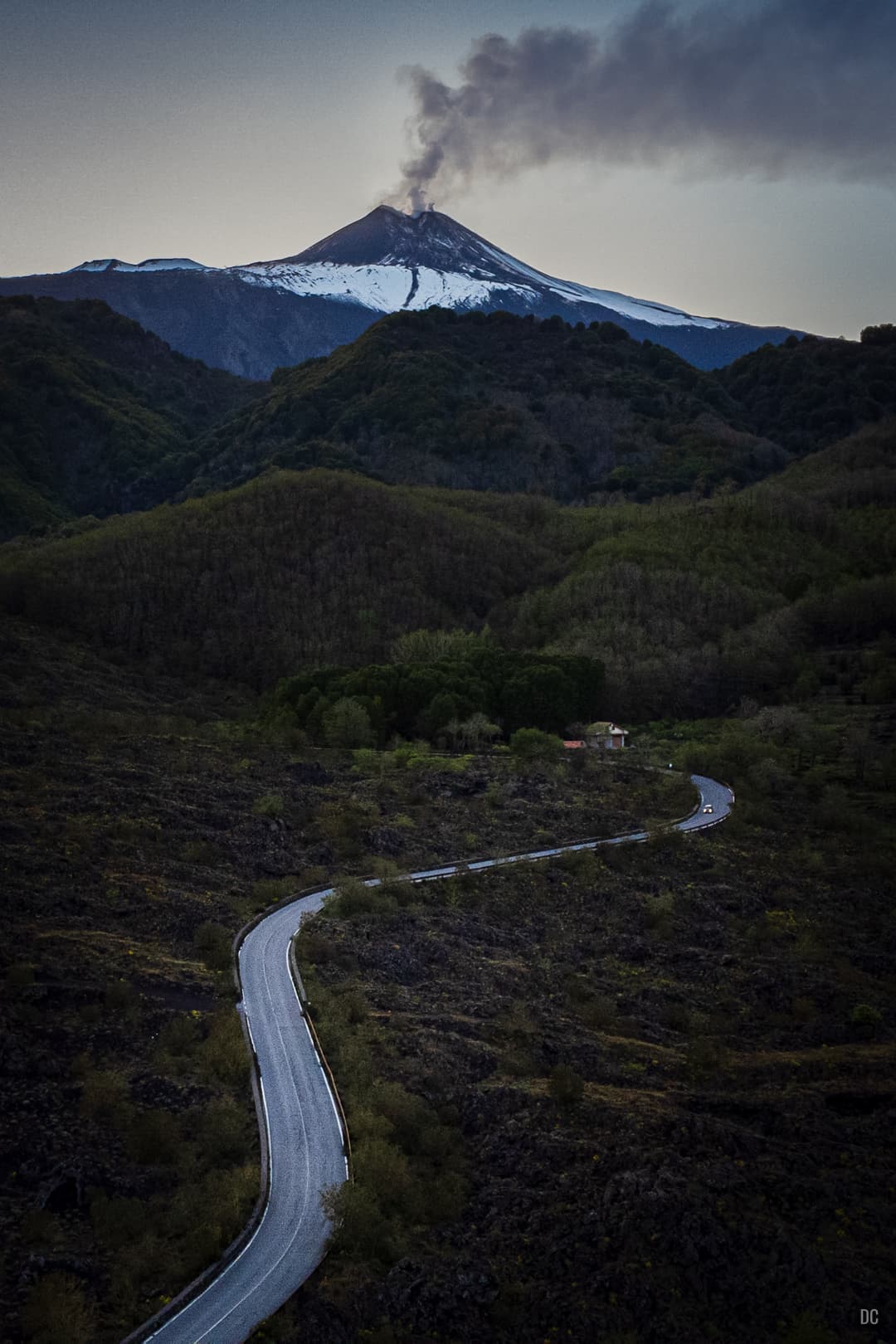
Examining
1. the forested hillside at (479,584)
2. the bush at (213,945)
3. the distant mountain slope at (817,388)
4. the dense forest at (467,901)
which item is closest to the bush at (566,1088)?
the dense forest at (467,901)

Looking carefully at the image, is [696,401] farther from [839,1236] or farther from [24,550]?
[839,1236]

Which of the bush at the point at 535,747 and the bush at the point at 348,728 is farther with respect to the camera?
the bush at the point at 348,728

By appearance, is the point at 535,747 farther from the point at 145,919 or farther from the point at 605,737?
the point at 145,919

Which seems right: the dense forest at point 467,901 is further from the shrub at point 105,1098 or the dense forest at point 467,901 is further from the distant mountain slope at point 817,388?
the distant mountain slope at point 817,388

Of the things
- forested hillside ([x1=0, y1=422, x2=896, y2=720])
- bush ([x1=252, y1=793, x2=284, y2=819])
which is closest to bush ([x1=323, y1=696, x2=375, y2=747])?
bush ([x1=252, y1=793, x2=284, y2=819])

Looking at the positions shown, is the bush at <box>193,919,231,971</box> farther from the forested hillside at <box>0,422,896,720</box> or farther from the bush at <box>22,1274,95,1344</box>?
the forested hillside at <box>0,422,896,720</box>

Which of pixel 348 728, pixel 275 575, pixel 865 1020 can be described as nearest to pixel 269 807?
pixel 348 728
